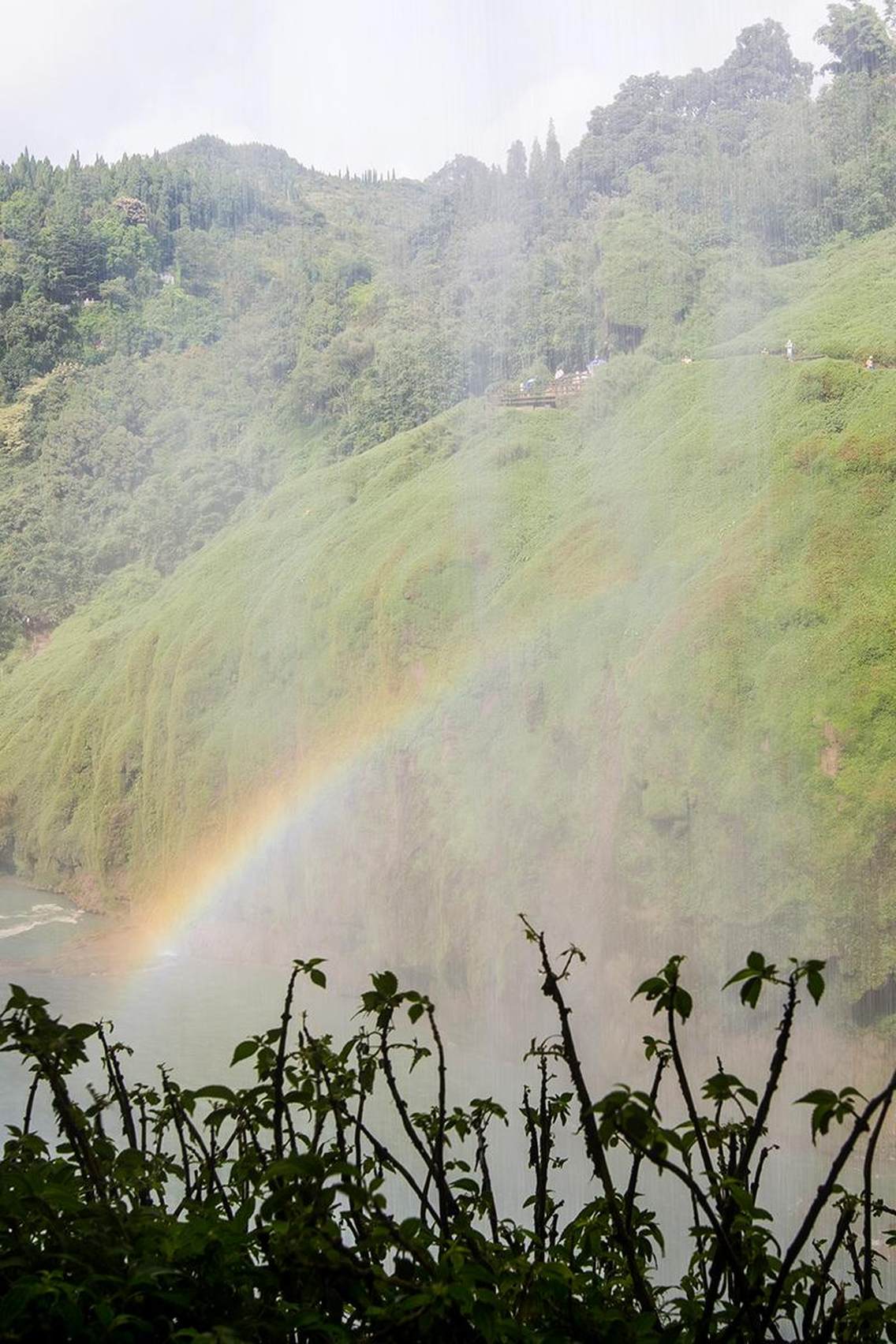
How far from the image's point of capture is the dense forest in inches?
217

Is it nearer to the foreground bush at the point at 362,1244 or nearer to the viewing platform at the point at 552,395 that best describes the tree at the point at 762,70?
the viewing platform at the point at 552,395

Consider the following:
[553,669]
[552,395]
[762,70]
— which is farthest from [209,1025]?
[762,70]

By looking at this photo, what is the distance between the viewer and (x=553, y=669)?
6227 millimetres

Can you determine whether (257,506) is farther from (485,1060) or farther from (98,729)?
(485,1060)

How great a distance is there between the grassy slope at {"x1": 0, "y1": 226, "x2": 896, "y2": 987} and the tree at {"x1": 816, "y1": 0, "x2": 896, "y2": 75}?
1149 millimetres

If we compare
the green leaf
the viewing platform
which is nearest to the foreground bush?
the green leaf

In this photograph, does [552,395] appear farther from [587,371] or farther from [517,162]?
[517,162]

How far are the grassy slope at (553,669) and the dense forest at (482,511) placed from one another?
0.7 inches

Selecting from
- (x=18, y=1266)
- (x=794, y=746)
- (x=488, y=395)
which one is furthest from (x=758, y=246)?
(x=18, y=1266)

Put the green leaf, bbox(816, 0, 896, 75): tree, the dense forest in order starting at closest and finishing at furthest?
1. the green leaf
2. the dense forest
3. bbox(816, 0, 896, 75): tree

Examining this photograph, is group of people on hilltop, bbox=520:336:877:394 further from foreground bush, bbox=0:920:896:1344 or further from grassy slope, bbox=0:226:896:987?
foreground bush, bbox=0:920:896:1344

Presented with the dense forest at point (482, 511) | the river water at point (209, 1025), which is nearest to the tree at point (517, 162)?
the dense forest at point (482, 511)

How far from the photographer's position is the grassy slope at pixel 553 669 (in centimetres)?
537

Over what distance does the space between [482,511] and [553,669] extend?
1425 mm
